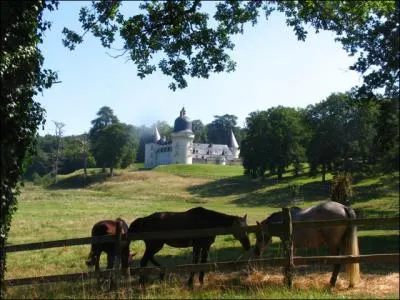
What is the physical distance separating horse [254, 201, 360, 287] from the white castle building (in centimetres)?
13079

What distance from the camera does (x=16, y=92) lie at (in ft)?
32.1

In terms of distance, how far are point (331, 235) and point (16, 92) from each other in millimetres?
7634

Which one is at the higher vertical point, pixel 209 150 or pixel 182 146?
pixel 182 146

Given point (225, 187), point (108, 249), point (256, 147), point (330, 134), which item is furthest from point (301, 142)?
point (108, 249)

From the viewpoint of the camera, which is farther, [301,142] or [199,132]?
[199,132]

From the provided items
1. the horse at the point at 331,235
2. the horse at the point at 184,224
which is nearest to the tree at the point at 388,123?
the horse at the point at 331,235

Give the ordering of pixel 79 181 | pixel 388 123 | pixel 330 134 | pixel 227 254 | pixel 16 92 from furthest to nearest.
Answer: pixel 79 181
pixel 330 134
pixel 388 123
pixel 227 254
pixel 16 92

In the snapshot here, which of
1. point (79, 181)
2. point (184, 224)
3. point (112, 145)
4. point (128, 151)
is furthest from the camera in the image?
point (128, 151)

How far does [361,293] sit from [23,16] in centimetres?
857

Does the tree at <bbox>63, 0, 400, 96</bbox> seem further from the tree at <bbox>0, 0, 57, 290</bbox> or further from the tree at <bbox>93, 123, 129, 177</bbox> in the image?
Answer: the tree at <bbox>93, 123, 129, 177</bbox>

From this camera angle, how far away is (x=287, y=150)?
280ft

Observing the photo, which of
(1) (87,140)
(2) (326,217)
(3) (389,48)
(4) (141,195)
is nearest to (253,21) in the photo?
(2) (326,217)

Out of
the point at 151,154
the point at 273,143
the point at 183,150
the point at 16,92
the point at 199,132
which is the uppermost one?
the point at 199,132

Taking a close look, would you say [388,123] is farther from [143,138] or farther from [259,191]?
[143,138]
